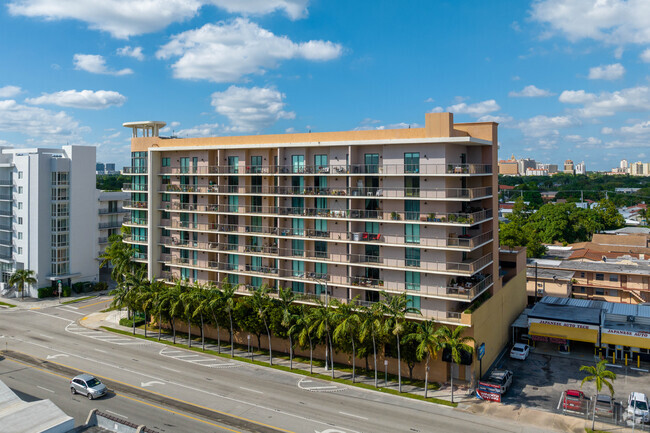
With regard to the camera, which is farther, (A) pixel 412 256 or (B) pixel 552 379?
(B) pixel 552 379

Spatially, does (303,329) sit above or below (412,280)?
below

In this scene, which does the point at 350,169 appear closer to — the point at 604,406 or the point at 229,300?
the point at 229,300

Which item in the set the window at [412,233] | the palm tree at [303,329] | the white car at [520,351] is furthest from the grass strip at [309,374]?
the white car at [520,351]

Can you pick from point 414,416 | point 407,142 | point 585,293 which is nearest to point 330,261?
point 407,142

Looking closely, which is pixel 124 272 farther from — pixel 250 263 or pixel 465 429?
pixel 465 429

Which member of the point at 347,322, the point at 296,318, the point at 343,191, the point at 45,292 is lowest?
the point at 45,292

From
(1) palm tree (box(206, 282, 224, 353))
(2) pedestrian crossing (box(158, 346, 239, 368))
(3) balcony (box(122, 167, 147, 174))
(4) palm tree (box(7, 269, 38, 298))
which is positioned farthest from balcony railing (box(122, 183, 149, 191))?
(4) palm tree (box(7, 269, 38, 298))

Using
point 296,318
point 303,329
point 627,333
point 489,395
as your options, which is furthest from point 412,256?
point 627,333
